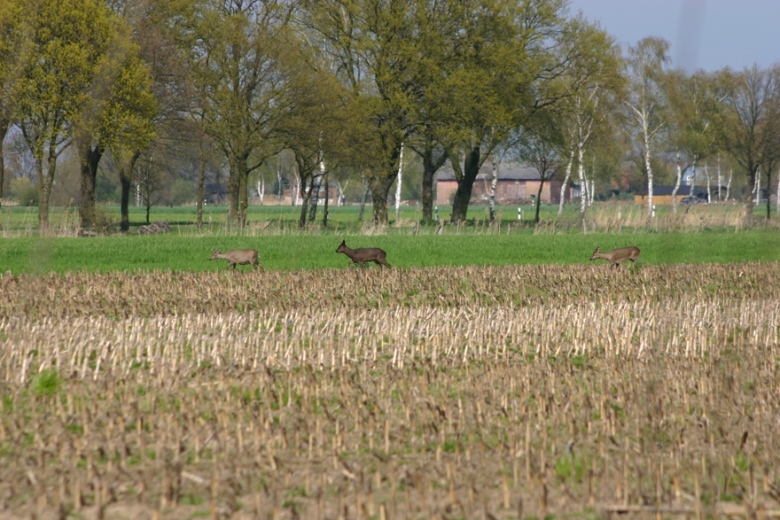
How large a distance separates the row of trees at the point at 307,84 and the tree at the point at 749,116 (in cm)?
11

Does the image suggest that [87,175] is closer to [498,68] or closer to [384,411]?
[498,68]

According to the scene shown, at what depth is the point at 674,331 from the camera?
1395cm

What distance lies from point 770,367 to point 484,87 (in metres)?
39.5

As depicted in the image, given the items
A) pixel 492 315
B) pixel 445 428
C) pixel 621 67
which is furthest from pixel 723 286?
pixel 621 67

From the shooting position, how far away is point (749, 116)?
190 feet

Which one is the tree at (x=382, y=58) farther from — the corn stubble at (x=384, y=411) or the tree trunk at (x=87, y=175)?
the corn stubble at (x=384, y=411)

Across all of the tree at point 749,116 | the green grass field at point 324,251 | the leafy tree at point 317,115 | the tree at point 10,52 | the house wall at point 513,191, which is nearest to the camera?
the green grass field at point 324,251

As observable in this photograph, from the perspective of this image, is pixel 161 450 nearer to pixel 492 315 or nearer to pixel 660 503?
pixel 660 503

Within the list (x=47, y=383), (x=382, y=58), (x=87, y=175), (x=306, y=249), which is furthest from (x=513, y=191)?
(x=47, y=383)

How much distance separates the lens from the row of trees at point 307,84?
39062mm

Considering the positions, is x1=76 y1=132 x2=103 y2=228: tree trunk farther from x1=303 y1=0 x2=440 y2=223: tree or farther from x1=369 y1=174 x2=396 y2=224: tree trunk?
x1=369 y1=174 x2=396 y2=224: tree trunk

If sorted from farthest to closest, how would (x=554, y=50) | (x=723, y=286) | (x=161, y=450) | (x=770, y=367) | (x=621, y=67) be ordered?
(x=621, y=67), (x=554, y=50), (x=723, y=286), (x=770, y=367), (x=161, y=450)

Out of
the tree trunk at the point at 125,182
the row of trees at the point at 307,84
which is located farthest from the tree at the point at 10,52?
the tree trunk at the point at 125,182

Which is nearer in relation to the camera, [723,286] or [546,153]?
[723,286]
